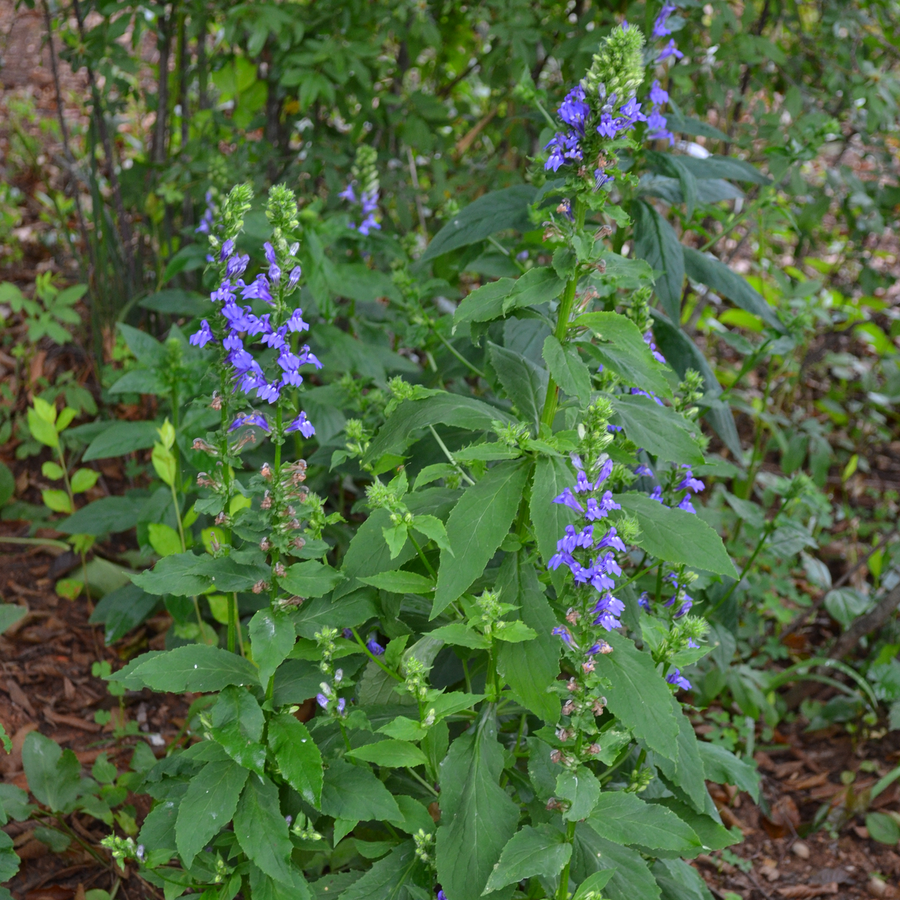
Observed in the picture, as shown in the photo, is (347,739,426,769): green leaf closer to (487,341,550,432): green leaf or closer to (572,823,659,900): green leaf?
(572,823,659,900): green leaf

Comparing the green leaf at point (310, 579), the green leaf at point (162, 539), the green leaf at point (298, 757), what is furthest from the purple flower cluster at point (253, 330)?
the green leaf at point (162, 539)

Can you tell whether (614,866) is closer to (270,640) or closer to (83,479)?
(270,640)

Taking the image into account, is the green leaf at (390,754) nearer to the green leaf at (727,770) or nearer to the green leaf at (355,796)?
the green leaf at (355,796)

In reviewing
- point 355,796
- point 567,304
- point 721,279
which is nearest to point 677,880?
point 355,796

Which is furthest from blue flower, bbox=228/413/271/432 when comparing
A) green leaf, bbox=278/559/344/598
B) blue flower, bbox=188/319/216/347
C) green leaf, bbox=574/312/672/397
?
green leaf, bbox=574/312/672/397

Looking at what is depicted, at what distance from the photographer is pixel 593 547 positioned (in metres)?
1.74

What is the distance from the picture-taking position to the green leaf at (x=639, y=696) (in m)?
1.72

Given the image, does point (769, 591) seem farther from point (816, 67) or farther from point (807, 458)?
point (816, 67)

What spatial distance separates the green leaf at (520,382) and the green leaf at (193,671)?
83cm

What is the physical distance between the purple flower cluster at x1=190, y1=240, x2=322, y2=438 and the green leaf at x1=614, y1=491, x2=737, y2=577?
755 mm

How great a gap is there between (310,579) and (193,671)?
0.31m

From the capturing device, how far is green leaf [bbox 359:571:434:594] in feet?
6.04

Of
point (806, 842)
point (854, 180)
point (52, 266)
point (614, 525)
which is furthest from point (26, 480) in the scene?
point (854, 180)

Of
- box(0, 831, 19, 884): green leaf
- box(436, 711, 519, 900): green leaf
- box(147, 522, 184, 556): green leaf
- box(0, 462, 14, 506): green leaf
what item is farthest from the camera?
box(0, 462, 14, 506): green leaf
